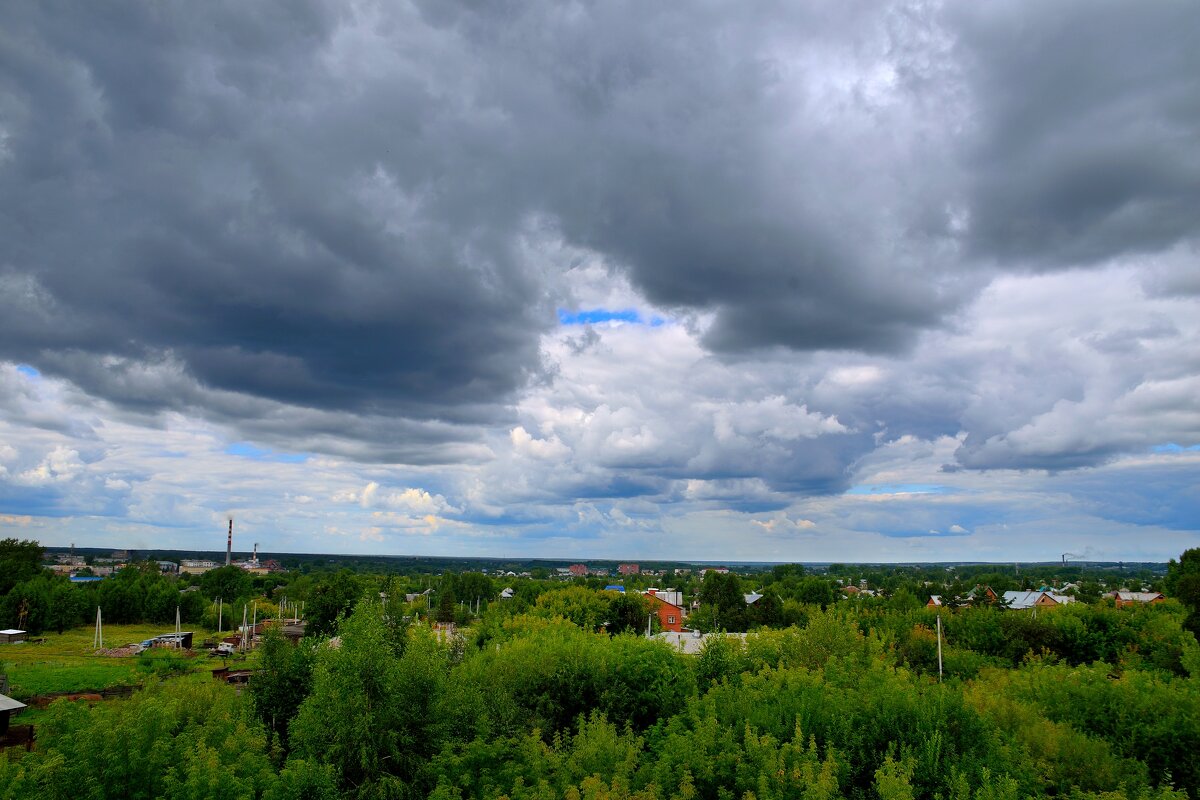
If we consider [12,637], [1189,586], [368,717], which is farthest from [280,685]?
[1189,586]

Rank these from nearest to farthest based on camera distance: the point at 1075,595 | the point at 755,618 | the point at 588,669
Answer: the point at 588,669
the point at 755,618
the point at 1075,595

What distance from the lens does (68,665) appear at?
5278 centimetres

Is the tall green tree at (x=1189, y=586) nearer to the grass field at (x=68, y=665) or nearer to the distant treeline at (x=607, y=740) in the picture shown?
the distant treeline at (x=607, y=740)

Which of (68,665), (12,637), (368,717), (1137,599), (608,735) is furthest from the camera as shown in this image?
(12,637)

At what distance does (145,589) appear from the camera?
95.0 meters

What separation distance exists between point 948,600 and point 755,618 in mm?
29382

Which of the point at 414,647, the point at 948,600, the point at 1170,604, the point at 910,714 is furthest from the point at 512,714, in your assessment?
the point at 948,600

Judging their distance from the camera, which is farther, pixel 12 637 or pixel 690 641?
pixel 12 637

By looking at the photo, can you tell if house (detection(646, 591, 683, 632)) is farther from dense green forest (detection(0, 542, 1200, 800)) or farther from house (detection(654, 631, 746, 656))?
dense green forest (detection(0, 542, 1200, 800))

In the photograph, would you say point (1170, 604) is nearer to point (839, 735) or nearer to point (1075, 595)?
point (839, 735)

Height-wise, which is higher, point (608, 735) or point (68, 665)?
point (608, 735)

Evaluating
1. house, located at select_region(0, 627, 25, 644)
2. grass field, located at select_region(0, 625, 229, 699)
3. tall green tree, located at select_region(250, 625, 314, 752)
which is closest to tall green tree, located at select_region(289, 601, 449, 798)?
tall green tree, located at select_region(250, 625, 314, 752)

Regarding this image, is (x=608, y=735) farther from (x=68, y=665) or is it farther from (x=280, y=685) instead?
(x=68, y=665)

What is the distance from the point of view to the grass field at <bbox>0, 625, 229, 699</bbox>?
43031mm
